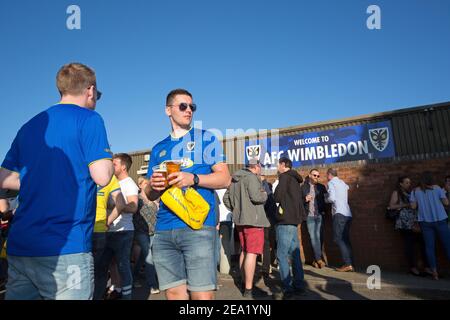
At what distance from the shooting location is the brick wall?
775 centimetres

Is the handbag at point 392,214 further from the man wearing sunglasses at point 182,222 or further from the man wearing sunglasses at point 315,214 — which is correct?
the man wearing sunglasses at point 182,222

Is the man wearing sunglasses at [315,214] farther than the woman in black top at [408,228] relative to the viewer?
Yes

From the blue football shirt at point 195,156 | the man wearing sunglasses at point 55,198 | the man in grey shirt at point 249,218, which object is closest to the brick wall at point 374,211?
the man in grey shirt at point 249,218

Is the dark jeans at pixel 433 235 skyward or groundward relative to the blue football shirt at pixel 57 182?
groundward

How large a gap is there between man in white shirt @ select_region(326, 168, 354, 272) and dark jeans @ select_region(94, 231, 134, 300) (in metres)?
4.92

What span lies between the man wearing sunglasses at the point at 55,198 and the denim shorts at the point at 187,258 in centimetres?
73

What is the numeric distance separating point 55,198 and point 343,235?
692 centimetres

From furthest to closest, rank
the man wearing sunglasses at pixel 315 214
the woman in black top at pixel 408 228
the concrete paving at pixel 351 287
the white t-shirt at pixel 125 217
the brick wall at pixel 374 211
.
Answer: the man wearing sunglasses at pixel 315 214 < the brick wall at pixel 374 211 < the woman in black top at pixel 408 228 < the concrete paving at pixel 351 287 < the white t-shirt at pixel 125 217

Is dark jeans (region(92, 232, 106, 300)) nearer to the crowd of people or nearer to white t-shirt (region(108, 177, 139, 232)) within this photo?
the crowd of people

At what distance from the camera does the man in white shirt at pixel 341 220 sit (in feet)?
24.6

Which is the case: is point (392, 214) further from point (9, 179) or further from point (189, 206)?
point (9, 179)

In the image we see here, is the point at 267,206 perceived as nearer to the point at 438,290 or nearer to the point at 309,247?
the point at 309,247

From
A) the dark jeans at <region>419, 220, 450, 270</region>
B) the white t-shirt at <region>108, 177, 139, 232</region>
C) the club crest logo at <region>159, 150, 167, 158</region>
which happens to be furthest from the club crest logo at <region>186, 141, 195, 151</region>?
the dark jeans at <region>419, 220, 450, 270</region>
